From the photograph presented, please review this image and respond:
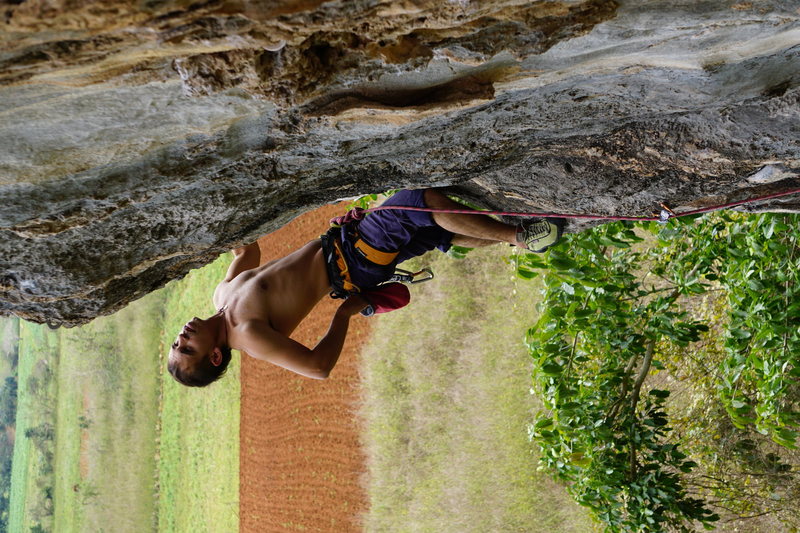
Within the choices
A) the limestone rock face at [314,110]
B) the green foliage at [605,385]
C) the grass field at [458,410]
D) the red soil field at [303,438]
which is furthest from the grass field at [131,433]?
the limestone rock face at [314,110]

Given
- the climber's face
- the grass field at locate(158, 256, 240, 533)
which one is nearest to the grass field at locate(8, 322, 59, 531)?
the grass field at locate(158, 256, 240, 533)

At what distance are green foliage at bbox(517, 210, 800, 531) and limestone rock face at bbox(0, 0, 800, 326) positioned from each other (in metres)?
1.22

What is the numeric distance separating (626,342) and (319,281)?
5.89 ft

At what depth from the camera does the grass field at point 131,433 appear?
428 inches

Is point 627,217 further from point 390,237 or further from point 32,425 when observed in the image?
point 32,425

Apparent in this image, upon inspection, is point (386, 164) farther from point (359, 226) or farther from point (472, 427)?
point (472, 427)

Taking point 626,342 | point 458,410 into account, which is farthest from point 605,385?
point 458,410

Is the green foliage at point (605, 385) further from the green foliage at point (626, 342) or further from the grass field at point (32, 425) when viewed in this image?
the grass field at point (32, 425)

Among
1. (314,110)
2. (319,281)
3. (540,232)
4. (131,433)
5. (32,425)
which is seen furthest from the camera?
(32,425)

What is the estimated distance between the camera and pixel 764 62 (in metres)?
1.81

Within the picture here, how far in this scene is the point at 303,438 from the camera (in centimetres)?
898

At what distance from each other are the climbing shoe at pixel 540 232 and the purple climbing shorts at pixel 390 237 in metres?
0.44

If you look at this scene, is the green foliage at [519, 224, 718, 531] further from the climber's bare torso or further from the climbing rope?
the climber's bare torso

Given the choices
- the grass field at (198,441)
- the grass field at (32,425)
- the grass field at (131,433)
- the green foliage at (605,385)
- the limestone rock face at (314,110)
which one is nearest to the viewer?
the limestone rock face at (314,110)
